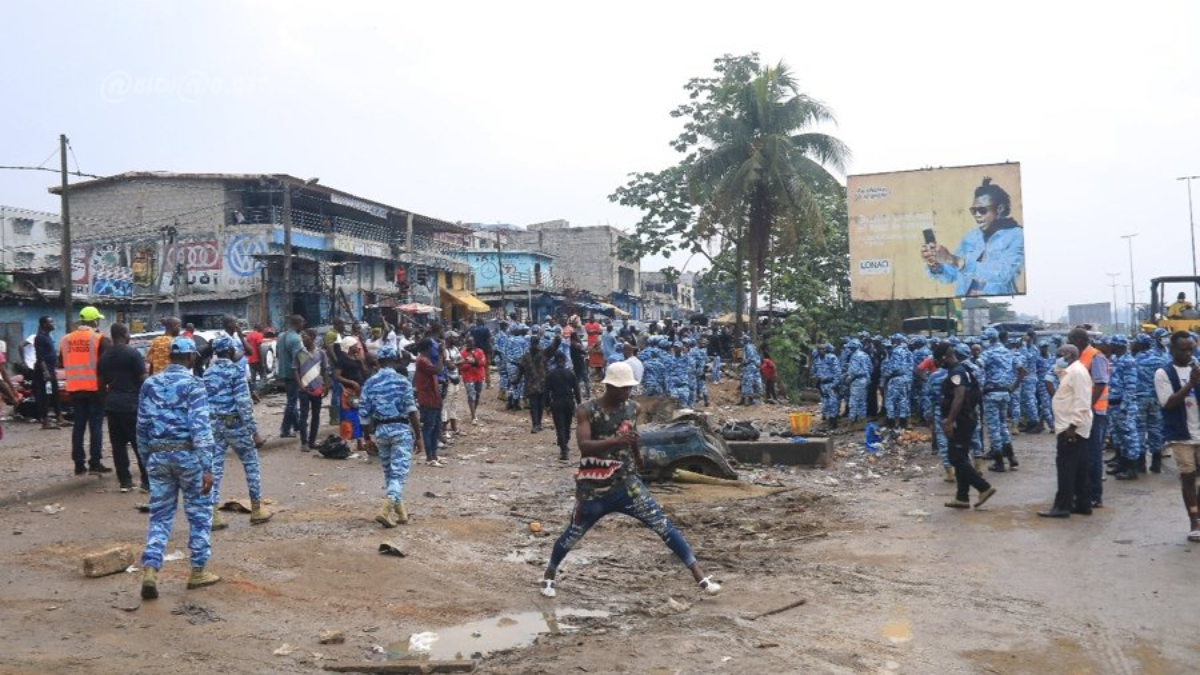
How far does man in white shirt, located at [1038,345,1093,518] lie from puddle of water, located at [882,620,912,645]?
152 inches

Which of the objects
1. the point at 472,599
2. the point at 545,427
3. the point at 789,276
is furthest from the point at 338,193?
the point at 472,599

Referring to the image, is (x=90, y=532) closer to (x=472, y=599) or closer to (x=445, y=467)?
(x=472, y=599)

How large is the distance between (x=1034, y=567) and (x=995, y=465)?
5309 mm

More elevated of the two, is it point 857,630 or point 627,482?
point 627,482

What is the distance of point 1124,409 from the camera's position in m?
11.6

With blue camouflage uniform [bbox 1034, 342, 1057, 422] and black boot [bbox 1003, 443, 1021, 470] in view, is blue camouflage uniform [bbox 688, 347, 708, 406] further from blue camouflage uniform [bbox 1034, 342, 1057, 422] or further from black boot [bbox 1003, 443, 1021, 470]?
black boot [bbox 1003, 443, 1021, 470]

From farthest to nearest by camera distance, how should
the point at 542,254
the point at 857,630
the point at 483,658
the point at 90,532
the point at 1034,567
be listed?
the point at 542,254
the point at 90,532
the point at 1034,567
the point at 857,630
the point at 483,658

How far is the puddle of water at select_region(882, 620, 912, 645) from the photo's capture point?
596 cm

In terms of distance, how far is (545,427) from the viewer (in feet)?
59.5

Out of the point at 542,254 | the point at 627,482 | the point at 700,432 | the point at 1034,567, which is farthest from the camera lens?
the point at 542,254

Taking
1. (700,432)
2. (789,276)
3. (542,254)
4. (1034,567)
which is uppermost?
(542,254)

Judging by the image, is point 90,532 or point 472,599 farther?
point 90,532

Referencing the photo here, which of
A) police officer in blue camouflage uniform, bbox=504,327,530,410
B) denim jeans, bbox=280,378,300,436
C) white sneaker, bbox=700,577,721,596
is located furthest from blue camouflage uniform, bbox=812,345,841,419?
white sneaker, bbox=700,577,721,596

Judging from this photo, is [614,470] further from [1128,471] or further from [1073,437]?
[1128,471]
